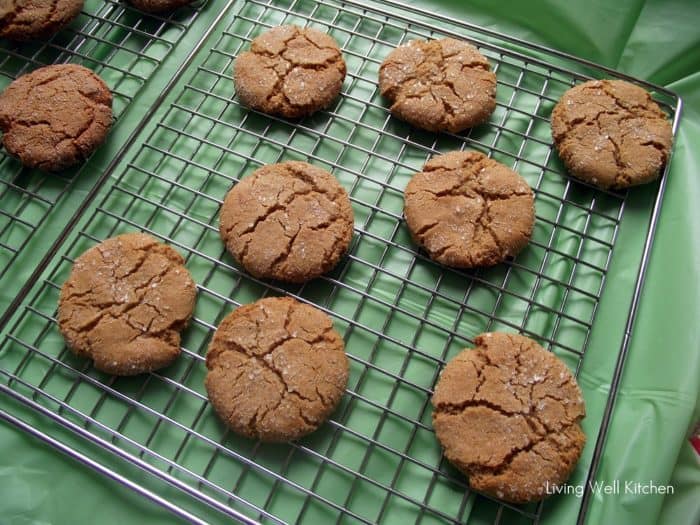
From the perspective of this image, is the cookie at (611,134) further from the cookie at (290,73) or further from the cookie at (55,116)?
the cookie at (55,116)

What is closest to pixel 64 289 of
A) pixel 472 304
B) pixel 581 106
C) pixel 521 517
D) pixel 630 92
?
pixel 472 304

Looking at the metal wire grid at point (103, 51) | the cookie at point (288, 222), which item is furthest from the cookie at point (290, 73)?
the metal wire grid at point (103, 51)

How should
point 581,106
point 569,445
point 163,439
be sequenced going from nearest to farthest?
1. point 569,445
2. point 163,439
3. point 581,106

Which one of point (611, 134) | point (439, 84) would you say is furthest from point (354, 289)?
point (611, 134)

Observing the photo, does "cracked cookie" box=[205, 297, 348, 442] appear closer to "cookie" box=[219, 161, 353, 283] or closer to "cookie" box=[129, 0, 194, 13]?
"cookie" box=[219, 161, 353, 283]

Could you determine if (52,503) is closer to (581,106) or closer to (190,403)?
(190,403)
